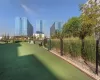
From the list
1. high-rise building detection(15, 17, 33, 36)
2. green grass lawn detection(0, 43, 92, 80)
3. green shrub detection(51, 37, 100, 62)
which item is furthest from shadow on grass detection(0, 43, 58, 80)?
high-rise building detection(15, 17, 33, 36)

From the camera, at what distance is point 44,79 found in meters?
7.77

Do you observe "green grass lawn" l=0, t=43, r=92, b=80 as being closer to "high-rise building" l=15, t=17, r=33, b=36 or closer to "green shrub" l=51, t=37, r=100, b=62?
"green shrub" l=51, t=37, r=100, b=62

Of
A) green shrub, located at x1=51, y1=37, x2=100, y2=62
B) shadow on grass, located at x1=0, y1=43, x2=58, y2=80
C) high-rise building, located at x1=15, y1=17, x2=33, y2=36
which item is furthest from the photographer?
high-rise building, located at x1=15, y1=17, x2=33, y2=36

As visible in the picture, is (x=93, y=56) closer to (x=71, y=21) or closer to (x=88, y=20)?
(x=88, y=20)

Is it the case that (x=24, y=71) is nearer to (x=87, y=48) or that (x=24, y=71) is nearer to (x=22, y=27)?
(x=87, y=48)

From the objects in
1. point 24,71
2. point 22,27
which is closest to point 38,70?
point 24,71

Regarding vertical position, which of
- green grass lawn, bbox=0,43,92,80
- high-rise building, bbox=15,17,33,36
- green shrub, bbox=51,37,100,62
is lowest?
green grass lawn, bbox=0,43,92,80

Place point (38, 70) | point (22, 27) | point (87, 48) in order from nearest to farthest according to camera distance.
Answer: point (38, 70) < point (87, 48) < point (22, 27)

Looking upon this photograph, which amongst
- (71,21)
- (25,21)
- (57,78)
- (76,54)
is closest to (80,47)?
(76,54)

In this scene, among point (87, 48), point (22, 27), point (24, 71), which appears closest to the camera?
point (24, 71)

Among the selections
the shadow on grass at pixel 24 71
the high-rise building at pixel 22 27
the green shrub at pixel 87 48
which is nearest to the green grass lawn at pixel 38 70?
the shadow on grass at pixel 24 71

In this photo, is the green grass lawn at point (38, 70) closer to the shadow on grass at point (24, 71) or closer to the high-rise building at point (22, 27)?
the shadow on grass at point (24, 71)

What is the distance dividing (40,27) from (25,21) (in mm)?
21107

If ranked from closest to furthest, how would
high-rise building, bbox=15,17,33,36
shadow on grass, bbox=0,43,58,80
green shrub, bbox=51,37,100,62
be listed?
shadow on grass, bbox=0,43,58,80 → green shrub, bbox=51,37,100,62 → high-rise building, bbox=15,17,33,36
